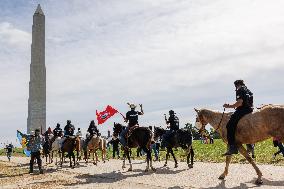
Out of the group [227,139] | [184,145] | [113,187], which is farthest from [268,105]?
[184,145]

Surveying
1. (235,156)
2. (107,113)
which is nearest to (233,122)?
(235,156)

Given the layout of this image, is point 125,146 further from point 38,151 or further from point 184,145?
point 38,151

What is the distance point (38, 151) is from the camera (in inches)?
790

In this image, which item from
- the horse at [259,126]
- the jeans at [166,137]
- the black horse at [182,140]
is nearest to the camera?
the horse at [259,126]

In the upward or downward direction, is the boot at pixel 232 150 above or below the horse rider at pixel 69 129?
below

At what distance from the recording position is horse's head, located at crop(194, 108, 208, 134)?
44.1ft

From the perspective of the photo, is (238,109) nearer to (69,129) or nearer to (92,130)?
(69,129)

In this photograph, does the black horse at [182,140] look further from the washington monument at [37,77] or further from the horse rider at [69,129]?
the washington monument at [37,77]

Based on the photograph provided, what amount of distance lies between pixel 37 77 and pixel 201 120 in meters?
52.6

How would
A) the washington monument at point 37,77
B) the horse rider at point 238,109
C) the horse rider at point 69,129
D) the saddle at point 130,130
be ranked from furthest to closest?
the washington monument at point 37,77, the horse rider at point 69,129, the saddle at point 130,130, the horse rider at point 238,109

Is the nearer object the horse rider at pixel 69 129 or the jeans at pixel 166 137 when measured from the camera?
the jeans at pixel 166 137

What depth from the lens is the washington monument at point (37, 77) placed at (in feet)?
203

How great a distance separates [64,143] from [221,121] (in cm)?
1213

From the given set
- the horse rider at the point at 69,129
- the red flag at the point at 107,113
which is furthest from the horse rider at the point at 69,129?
the red flag at the point at 107,113
